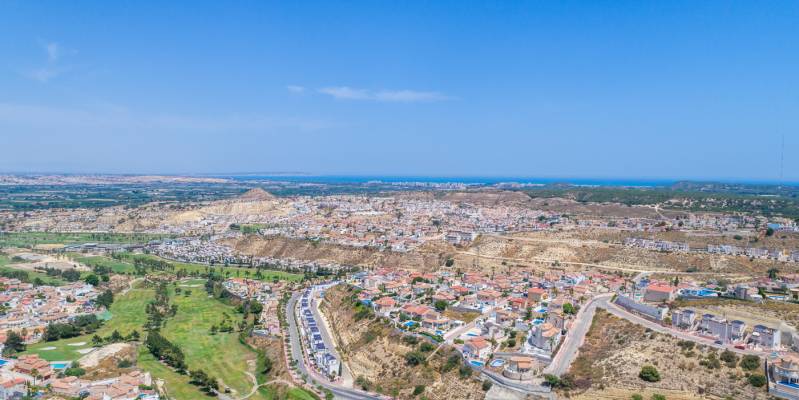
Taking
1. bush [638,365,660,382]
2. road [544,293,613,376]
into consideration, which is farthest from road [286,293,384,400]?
bush [638,365,660,382]

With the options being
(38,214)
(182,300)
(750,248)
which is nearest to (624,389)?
(182,300)

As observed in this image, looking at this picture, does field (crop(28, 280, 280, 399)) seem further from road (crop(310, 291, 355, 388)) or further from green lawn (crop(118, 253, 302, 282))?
green lawn (crop(118, 253, 302, 282))

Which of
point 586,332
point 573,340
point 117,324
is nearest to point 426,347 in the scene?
point 573,340

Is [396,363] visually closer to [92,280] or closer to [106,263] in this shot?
[92,280]

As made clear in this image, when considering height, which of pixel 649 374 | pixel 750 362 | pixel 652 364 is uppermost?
pixel 750 362

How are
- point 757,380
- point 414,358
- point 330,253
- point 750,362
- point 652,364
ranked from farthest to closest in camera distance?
point 330,253 → point 414,358 → point 652,364 → point 750,362 → point 757,380
